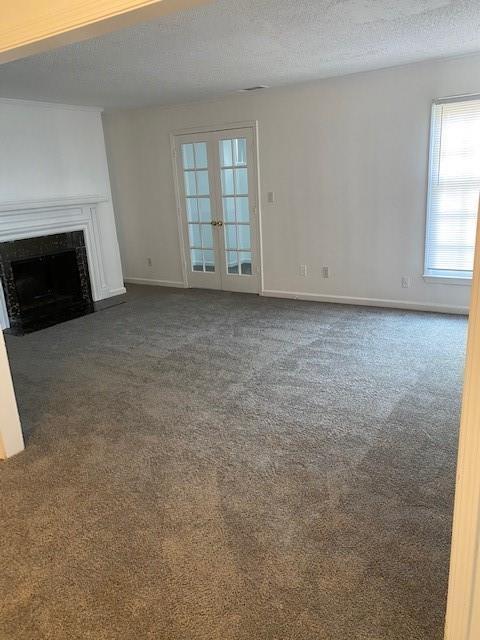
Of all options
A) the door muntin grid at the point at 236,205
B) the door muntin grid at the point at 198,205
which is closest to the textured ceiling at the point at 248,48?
the door muntin grid at the point at 236,205

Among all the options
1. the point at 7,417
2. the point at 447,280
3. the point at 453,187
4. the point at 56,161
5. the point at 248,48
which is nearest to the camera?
the point at 7,417

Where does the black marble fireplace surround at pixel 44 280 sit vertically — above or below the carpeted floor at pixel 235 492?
above

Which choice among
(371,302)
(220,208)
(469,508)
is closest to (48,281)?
(220,208)

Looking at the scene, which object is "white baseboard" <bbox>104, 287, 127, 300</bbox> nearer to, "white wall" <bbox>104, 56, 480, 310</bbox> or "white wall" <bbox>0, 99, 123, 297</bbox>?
"white wall" <bbox>0, 99, 123, 297</bbox>

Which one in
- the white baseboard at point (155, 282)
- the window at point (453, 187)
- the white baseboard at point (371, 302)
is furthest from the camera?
the white baseboard at point (155, 282)

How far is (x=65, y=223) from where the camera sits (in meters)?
5.94

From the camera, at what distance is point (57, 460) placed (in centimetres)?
276

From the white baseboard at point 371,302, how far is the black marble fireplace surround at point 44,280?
2.36 metres

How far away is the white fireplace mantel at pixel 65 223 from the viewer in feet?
17.5

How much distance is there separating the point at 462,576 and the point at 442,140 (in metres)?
4.45

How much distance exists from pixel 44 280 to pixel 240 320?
2565mm

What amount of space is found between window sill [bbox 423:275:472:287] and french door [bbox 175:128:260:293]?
209 centimetres

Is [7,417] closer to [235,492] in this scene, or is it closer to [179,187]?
[235,492]

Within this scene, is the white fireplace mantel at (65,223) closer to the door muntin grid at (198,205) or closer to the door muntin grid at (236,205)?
the door muntin grid at (198,205)
